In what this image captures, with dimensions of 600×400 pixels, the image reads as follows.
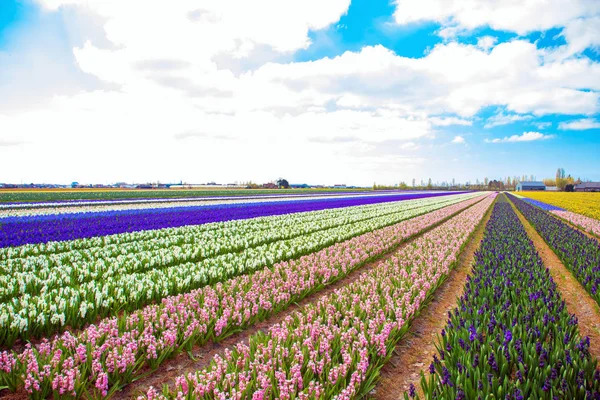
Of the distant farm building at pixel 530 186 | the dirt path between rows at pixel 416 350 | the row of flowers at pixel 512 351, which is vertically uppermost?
the distant farm building at pixel 530 186

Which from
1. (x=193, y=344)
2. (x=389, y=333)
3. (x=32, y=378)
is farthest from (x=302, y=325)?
(x=32, y=378)

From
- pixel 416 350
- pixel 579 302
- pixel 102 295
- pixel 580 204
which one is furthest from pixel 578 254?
pixel 580 204

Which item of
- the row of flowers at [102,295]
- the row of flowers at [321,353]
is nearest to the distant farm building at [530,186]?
the row of flowers at [321,353]

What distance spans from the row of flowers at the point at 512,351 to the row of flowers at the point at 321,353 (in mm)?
735

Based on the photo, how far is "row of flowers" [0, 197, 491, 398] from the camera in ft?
12.7

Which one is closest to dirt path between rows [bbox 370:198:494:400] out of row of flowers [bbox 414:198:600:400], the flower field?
the flower field

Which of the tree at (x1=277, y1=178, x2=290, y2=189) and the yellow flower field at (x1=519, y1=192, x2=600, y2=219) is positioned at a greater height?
the tree at (x1=277, y1=178, x2=290, y2=189)

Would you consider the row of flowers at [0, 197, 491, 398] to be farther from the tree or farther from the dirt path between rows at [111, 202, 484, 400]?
the tree

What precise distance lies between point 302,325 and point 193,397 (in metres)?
2.07

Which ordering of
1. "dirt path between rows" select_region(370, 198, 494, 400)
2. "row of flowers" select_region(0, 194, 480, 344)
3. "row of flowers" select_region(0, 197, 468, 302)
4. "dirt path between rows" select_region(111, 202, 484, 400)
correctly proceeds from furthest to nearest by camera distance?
"row of flowers" select_region(0, 197, 468, 302), "row of flowers" select_region(0, 194, 480, 344), "dirt path between rows" select_region(370, 198, 494, 400), "dirt path between rows" select_region(111, 202, 484, 400)

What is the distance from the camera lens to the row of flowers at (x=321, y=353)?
3613 millimetres

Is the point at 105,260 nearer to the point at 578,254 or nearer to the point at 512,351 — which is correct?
the point at 512,351

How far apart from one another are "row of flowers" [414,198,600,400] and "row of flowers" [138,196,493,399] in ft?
2.41

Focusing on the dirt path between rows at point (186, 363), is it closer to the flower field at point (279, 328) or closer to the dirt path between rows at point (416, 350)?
the flower field at point (279, 328)
